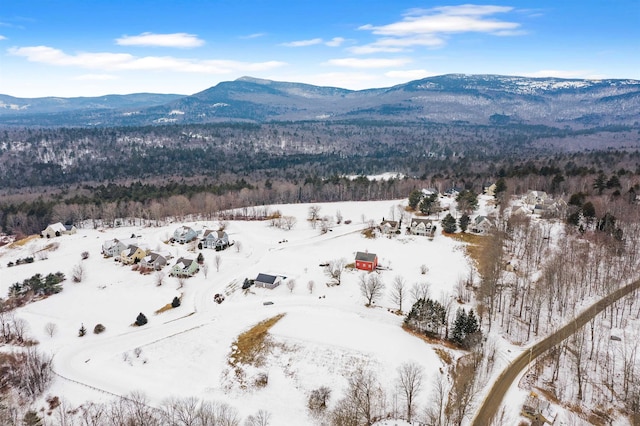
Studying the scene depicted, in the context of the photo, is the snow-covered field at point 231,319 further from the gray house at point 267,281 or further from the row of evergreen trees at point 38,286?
the row of evergreen trees at point 38,286

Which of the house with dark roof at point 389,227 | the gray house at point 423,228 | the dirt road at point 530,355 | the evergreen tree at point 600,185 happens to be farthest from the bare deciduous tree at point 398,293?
the evergreen tree at point 600,185

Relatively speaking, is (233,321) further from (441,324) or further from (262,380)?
(441,324)

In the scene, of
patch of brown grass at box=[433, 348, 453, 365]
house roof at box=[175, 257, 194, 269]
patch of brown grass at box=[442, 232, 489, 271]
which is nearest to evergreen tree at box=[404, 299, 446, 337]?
patch of brown grass at box=[433, 348, 453, 365]

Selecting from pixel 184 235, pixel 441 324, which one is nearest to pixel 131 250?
pixel 184 235

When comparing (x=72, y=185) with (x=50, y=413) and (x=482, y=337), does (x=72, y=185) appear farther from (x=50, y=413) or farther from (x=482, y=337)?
(x=482, y=337)

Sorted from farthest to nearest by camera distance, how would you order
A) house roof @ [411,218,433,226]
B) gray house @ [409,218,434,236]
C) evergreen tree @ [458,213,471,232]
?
house roof @ [411,218,433,226] → gray house @ [409,218,434,236] → evergreen tree @ [458,213,471,232]

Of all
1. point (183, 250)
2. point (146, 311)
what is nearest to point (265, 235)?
point (183, 250)

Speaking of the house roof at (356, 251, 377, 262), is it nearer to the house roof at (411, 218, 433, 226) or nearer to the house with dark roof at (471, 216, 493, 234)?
the house roof at (411, 218, 433, 226)
